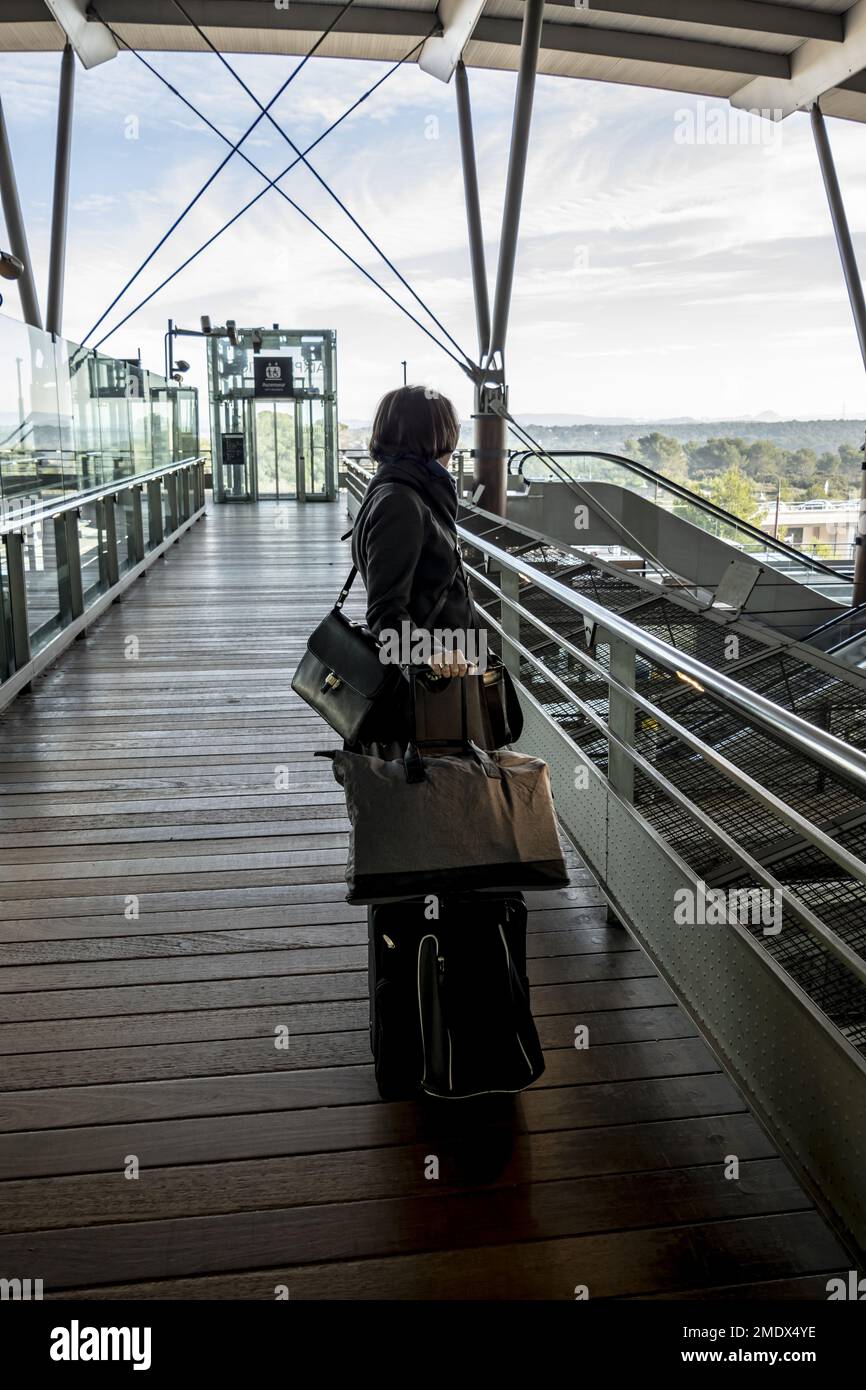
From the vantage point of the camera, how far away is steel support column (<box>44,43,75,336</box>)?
16.3m

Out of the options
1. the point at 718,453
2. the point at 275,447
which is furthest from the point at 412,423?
the point at 718,453

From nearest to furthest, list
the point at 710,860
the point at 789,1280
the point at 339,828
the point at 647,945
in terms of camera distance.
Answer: the point at 789,1280 → the point at 647,945 → the point at 339,828 → the point at 710,860

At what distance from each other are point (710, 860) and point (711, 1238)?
3.27 m

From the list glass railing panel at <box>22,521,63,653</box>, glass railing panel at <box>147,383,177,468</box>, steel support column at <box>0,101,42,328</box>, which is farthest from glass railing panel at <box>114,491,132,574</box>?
steel support column at <box>0,101,42,328</box>

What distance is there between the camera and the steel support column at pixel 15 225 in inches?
617

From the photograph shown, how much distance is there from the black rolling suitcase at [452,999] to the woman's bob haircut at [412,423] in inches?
39.9

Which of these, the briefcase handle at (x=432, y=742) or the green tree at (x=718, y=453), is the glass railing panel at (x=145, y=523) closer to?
the briefcase handle at (x=432, y=742)

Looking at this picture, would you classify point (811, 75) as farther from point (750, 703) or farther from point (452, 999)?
point (452, 999)

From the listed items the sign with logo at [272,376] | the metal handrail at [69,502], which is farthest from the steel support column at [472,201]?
the sign with logo at [272,376]

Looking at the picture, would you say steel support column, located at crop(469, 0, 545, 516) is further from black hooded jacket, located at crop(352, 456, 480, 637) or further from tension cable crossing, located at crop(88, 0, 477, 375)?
black hooded jacket, located at crop(352, 456, 480, 637)

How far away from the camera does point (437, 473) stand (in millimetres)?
2475

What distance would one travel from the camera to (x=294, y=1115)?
8.13 ft
